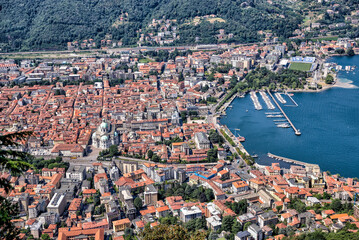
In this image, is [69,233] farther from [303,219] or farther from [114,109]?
[114,109]

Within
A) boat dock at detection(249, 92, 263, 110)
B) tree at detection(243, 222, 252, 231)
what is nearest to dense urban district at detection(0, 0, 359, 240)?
tree at detection(243, 222, 252, 231)

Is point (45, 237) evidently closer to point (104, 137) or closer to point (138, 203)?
point (138, 203)

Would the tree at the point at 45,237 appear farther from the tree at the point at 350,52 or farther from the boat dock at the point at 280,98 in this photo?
the tree at the point at 350,52

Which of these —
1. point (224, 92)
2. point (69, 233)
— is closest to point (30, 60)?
point (224, 92)

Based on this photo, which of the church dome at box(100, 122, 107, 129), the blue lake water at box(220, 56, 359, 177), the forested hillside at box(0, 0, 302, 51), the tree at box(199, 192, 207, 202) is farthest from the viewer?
the forested hillside at box(0, 0, 302, 51)

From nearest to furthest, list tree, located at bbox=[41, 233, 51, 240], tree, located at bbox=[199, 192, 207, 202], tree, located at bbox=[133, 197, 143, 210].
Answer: tree, located at bbox=[41, 233, 51, 240] → tree, located at bbox=[133, 197, 143, 210] → tree, located at bbox=[199, 192, 207, 202]

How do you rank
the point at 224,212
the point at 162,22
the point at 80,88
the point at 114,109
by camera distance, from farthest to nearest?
the point at 162,22, the point at 80,88, the point at 114,109, the point at 224,212

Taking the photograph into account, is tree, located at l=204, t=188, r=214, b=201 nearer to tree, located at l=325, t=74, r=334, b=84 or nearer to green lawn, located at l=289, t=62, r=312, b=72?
tree, located at l=325, t=74, r=334, b=84
